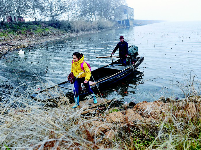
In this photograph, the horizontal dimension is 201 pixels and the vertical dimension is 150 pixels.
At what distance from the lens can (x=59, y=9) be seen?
5253 centimetres

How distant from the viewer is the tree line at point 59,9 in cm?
Result: 3859

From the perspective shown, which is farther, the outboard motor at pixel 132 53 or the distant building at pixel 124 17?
the distant building at pixel 124 17

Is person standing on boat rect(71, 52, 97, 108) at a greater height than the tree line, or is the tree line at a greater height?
the tree line

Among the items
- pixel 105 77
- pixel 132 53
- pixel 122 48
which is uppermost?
pixel 122 48

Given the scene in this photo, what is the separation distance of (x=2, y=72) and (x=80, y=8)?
195 feet

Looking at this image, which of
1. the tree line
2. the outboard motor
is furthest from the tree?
the outboard motor

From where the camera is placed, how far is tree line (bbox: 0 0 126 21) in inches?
1519

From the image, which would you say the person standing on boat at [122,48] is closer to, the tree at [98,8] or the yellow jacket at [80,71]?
the yellow jacket at [80,71]

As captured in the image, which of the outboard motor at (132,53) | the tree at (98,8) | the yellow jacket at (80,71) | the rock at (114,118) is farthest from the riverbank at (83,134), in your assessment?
the tree at (98,8)

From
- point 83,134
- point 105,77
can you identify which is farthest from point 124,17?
point 83,134

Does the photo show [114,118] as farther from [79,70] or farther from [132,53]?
[132,53]

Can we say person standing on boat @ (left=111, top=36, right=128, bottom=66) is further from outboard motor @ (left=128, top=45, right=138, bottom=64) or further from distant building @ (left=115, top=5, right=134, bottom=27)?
distant building @ (left=115, top=5, right=134, bottom=27)

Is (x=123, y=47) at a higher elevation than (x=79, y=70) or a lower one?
higher

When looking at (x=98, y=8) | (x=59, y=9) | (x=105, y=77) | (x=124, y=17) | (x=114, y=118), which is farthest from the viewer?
(x=124, y=17)
